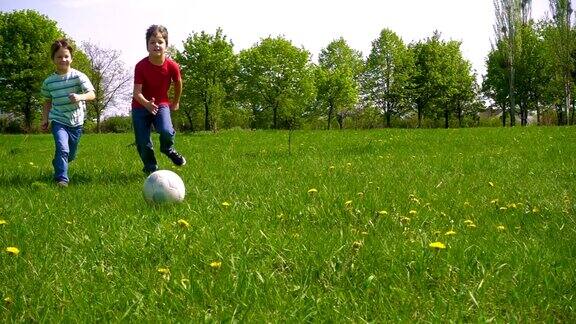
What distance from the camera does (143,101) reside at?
257 inches

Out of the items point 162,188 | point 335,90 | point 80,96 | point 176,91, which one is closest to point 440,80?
point 335,90

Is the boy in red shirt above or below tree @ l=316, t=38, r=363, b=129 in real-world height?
below

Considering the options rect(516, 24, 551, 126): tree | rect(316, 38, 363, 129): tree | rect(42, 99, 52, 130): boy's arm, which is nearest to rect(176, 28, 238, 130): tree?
rect(316, 38, 363, 129): tree

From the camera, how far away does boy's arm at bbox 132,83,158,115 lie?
6.48 metres

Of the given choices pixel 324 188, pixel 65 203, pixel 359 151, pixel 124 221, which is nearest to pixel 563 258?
pixel 324 188

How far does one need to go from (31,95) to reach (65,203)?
4747 cm

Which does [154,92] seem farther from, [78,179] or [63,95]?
[78,179]

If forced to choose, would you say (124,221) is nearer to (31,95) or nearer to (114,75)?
(31,95)

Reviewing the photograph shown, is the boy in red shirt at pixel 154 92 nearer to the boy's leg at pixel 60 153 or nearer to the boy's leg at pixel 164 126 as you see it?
the boy's leg at pixel 164 126

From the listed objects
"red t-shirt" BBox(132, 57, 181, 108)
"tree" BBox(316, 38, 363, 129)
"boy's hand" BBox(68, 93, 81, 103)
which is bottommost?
"boy's hand" BBox(68, 93, 81, 103)

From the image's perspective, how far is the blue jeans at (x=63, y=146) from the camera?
20.9ft

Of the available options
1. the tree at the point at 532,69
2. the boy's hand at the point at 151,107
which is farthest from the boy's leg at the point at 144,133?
the tree at the point at 532,69

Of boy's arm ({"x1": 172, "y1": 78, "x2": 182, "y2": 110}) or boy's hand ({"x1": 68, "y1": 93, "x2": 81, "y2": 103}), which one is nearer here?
boy's hand ({"x1": 68, "y1": 93, "x2": 81, "y2": 103})

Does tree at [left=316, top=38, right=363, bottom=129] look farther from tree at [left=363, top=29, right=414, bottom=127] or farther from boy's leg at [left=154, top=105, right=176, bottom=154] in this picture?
boy's leg at [left=154, top=105, right=176, bottom=154]
